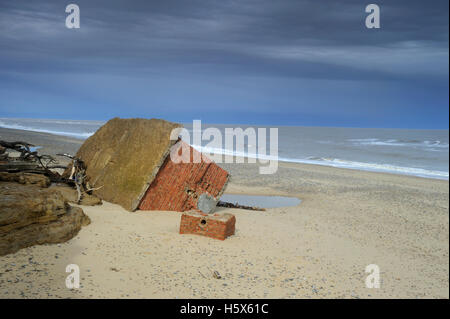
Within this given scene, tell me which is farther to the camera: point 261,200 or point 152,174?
point 261,200

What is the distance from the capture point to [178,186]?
8.27m

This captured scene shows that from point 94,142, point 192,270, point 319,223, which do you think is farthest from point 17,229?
point 319,223

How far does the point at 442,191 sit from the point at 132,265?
644 inches

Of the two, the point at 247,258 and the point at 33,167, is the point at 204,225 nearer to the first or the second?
the point at 247,258

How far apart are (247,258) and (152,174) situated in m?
2.84

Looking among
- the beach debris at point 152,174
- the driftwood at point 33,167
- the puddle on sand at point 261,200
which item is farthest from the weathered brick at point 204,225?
the puddle on sand at point 261,200

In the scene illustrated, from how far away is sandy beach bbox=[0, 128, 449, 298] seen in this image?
4.60 m

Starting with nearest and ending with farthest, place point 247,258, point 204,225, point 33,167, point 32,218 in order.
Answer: point 32,218
point 247,258
point 204,225
point 33,167

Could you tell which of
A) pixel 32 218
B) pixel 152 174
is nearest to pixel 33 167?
pixel 152 174

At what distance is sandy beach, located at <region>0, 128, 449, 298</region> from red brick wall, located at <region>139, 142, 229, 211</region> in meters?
0.30

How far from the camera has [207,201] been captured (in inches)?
329

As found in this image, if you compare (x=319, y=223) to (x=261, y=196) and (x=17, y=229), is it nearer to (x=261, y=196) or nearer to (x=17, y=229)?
(x=261, y=196)

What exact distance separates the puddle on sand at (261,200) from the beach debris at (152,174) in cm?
305

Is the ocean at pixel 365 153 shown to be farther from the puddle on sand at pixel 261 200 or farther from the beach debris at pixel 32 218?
the beach debris at pixel 32 218
